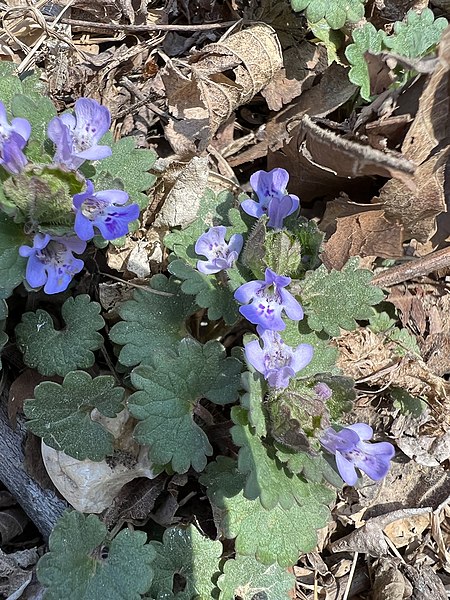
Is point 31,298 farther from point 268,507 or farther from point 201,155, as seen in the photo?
point 268,507

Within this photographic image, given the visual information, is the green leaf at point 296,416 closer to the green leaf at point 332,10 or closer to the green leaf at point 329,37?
the green leaf at point 332,10

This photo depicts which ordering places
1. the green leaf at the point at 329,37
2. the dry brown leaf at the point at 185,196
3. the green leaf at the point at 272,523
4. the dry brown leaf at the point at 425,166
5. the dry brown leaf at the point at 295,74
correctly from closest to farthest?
the green leaf at the point at 272,523 → the dry brown leaf at the point at 425,166 → the dry brown leaf at the point at 185,196 → the green leaf at the point at 329,37 → the dry brown leaf at the point at 295,74

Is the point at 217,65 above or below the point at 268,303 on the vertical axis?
above

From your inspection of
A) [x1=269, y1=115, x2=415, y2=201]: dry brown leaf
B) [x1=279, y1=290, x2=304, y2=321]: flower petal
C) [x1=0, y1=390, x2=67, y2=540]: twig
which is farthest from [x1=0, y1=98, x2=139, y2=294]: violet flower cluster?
[x1=269, y1=115, x2=415, y2=201]: dry brown leaf

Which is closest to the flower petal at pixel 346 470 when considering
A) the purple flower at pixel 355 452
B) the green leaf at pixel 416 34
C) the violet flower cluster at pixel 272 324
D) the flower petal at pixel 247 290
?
the purple flower at pixel 355 452

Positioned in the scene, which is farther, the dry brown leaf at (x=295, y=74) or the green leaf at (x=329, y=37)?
the dry brown leaf at (x=295, y=74)

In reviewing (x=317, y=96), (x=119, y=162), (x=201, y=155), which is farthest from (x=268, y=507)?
(x=317, y=96)
